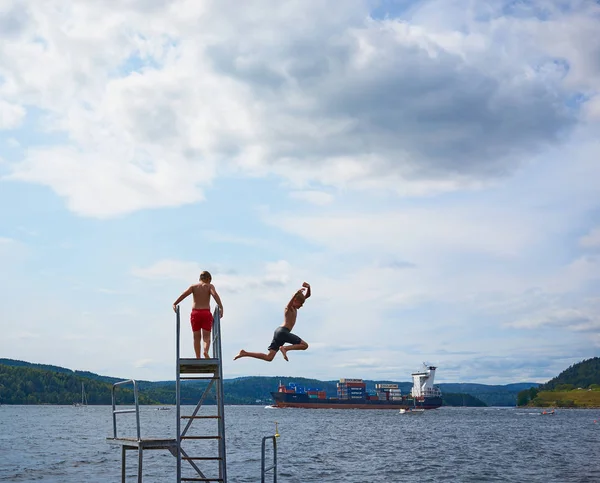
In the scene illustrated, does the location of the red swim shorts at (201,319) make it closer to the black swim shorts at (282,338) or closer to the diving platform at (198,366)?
the diving platform at (198,366)

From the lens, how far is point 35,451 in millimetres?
71875

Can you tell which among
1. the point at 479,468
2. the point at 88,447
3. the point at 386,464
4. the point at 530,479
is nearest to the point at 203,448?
the point at 88,447

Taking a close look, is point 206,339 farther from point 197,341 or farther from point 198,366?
point 198,366

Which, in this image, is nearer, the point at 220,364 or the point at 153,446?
the point at 220,364

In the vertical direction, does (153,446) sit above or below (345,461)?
above

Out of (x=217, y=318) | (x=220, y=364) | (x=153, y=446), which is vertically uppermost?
(x=217, y=318)

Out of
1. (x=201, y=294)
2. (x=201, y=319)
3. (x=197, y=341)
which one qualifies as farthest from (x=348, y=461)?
(x=201, y=294)

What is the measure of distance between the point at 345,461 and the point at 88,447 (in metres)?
32.0

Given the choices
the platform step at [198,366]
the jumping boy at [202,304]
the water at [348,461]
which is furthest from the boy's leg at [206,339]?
the water at [348,461]

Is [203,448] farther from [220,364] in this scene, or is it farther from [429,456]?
[220,364]

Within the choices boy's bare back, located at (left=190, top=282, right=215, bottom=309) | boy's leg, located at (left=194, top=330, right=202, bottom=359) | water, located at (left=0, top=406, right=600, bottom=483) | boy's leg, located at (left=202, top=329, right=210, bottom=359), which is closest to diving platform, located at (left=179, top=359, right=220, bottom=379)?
boy's leg, located at (left=194, top=330, right=202, bottom=359)

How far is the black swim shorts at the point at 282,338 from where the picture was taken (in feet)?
59.0

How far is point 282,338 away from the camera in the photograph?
18.1m

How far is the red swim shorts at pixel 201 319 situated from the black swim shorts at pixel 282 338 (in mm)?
1707
